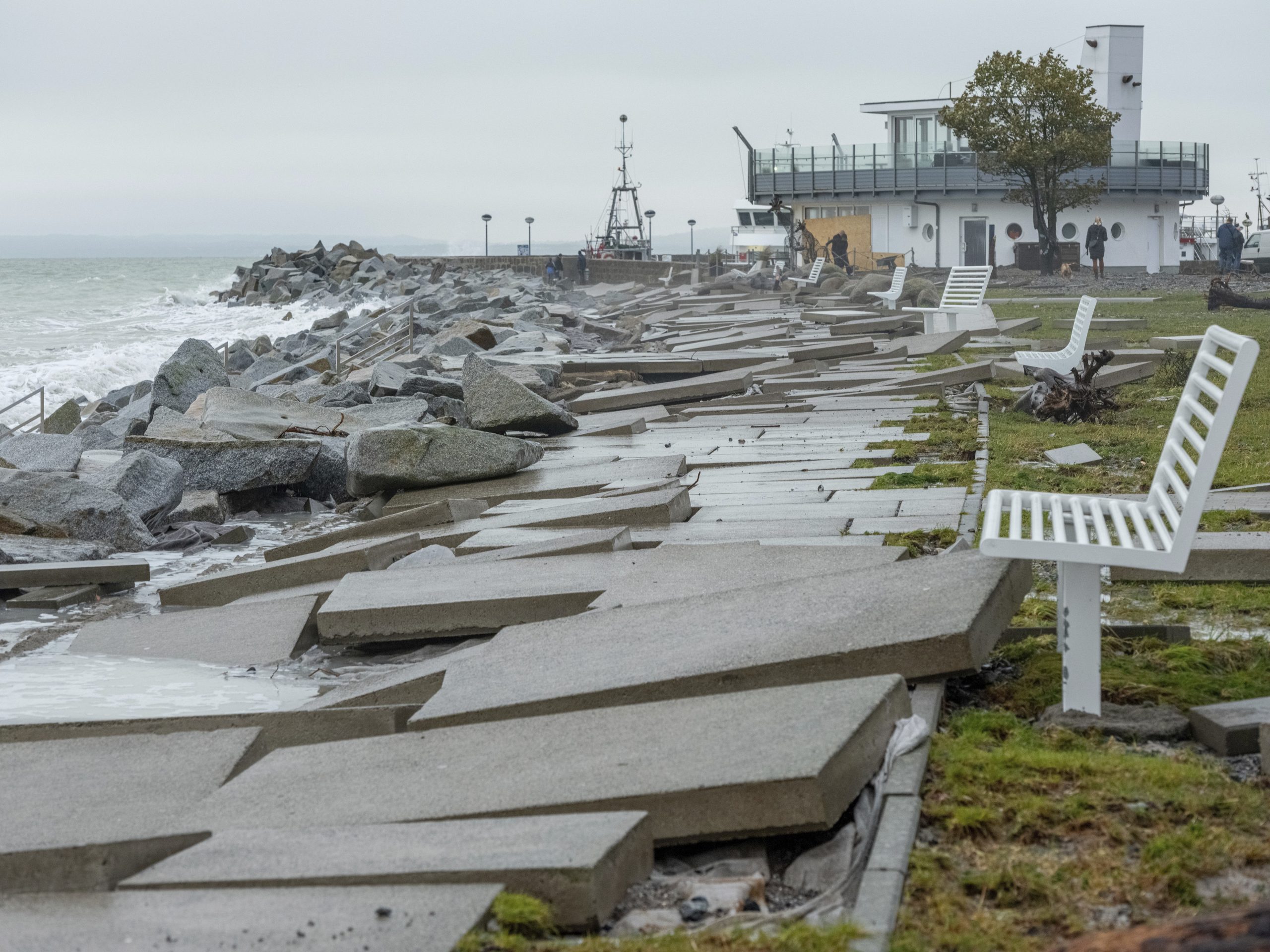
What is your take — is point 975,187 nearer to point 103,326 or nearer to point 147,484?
point 103,326

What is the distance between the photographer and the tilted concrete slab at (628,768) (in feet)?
10.3

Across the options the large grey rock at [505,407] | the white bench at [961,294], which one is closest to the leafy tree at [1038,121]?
the white bench at [961,294]

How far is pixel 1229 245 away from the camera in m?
35.4

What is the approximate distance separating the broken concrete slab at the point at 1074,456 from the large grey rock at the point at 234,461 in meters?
4.75

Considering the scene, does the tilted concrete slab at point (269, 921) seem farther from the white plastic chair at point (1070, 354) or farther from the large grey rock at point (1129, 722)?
the white plastic chair at point (1070, 354)

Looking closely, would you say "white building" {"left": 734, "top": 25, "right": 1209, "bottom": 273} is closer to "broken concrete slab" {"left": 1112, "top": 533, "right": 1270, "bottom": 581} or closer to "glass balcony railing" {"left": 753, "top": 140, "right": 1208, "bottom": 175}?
"glass balcony railing" {"left": 753, "top": 140, "right": 1208, "bottom": 175}

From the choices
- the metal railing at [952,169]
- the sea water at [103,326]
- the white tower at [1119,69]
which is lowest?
the sea water at [103,326]

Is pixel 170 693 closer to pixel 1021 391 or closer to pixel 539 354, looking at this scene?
pixel 1021 391

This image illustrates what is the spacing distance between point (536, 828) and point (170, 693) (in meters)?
2.46

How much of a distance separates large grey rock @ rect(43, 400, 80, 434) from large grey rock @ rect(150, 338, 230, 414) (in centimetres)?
87

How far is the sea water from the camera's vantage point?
91.8ft

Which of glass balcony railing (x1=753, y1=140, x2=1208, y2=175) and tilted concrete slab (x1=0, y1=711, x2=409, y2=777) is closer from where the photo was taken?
tilted concrete slab (x1=0, y1=711, x2=409, y2=777)

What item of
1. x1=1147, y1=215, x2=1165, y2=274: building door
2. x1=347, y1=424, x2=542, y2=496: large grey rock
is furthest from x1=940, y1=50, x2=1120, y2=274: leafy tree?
x1=347, y1=424, x2=542, y2=496: large grey rock

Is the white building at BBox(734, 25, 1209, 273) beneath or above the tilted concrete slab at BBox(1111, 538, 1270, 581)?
above
